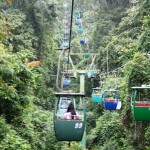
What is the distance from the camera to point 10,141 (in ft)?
26.0

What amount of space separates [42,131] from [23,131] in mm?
3281

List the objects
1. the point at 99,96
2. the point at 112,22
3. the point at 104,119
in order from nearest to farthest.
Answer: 1. the point at 99,96
2. the point at 104,119
3. the point at 112,22

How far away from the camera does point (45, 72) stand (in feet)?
68.2

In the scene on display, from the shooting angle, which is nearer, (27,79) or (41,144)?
(27,79)

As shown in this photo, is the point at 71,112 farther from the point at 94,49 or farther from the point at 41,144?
the point at 94,49

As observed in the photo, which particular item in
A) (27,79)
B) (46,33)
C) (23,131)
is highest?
(46,33)

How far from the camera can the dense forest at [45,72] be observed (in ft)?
29.3

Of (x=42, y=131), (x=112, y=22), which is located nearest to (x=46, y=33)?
(x=112, y=22)

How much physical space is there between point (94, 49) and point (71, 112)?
57.5 feet

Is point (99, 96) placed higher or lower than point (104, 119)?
higher

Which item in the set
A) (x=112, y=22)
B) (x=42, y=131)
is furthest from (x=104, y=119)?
(x=112, y=22)

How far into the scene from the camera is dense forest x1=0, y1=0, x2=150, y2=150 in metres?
8.95

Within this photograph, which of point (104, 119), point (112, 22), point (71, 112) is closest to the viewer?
point (71, 112)

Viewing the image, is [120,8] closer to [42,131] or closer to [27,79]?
[42,131]
